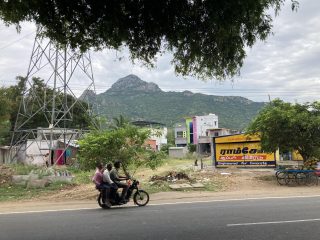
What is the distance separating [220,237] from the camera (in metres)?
9.01

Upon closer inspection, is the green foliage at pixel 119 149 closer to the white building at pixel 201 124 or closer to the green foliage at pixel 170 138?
the white building at pixel 201 124

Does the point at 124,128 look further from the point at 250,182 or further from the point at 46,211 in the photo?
the point at 250,182

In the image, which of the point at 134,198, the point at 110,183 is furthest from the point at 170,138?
the point at 110,183

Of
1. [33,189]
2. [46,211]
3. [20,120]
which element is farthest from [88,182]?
[20,120]

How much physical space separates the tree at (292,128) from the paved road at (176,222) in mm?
8258

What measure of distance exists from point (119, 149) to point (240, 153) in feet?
43.2

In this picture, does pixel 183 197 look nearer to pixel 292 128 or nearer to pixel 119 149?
pixel 119 149

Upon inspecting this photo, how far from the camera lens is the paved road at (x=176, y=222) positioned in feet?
30.7

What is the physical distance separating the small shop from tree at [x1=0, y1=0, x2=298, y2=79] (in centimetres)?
2175

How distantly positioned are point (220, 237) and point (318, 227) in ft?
8.52

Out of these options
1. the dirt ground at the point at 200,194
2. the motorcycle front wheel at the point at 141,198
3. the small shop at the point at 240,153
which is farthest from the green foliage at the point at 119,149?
the small shop at the point at 240,153

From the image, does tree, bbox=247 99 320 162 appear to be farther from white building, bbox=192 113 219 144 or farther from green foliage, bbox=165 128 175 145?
green foliage, bbox=165 128 175 145

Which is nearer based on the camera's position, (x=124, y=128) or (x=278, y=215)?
Result: (x=278, y=215)

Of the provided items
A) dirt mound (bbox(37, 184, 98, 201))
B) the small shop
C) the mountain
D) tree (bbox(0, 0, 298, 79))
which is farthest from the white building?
tree (bbox(0, 0, 298, 79))
